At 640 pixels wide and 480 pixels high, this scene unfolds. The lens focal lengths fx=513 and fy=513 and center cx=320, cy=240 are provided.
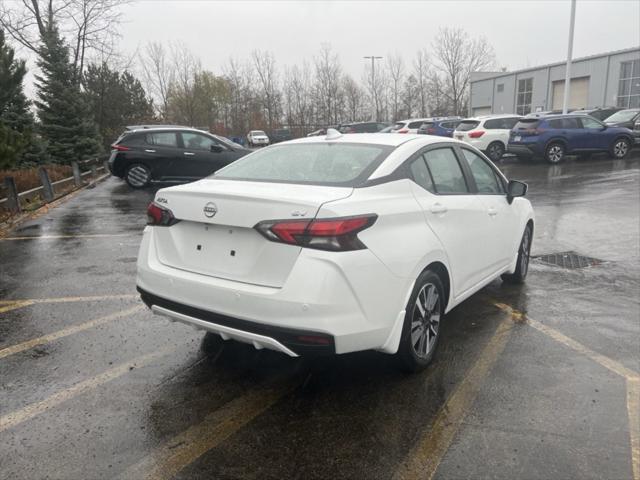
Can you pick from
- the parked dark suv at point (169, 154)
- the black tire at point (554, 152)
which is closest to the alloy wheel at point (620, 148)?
the black tire at point (554, 152)

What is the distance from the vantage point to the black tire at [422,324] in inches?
133

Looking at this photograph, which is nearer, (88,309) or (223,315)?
(223,315)

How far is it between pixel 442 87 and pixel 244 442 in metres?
59.9

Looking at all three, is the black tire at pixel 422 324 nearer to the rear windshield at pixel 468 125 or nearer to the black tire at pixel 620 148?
the rear windshield at pixel 468 125

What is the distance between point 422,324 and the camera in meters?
3.58

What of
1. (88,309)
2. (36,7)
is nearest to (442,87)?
(36,7)

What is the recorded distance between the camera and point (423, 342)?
363 centimetres

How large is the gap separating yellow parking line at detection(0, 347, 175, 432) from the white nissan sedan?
0.56m

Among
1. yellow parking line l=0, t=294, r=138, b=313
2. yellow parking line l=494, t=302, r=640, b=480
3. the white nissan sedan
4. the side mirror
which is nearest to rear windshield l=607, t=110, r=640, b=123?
the side mirror

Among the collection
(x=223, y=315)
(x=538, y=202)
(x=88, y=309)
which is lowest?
(x=538, y=202)

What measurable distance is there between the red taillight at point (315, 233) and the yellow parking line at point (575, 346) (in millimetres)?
2210

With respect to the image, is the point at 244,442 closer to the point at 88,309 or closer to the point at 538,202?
the point at 88,309

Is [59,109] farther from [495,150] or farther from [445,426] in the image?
[445,426]

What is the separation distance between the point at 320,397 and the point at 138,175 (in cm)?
1266
